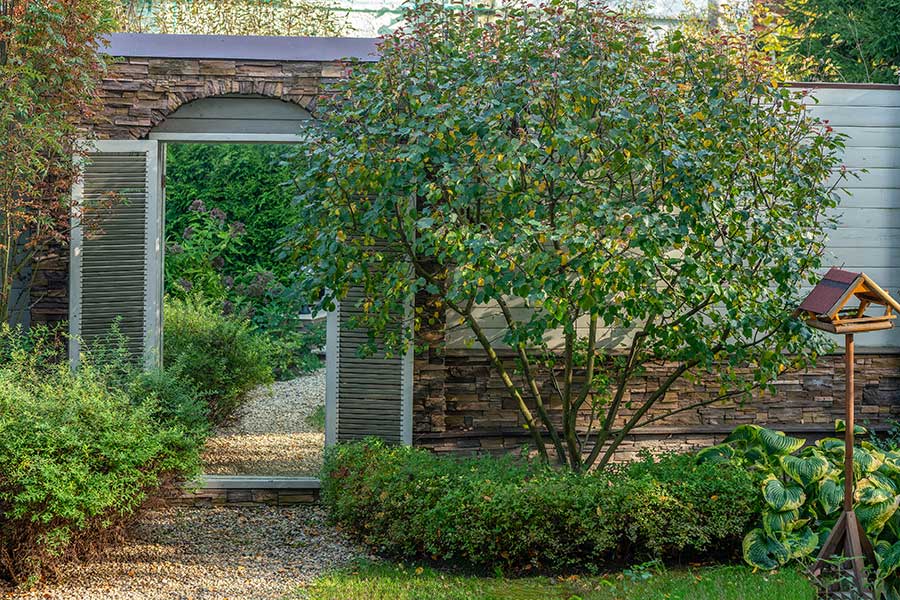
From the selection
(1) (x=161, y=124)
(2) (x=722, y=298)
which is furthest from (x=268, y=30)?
(2) (x=722, y=298)

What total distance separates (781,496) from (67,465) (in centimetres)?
357

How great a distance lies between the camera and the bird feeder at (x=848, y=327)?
4.39 meters

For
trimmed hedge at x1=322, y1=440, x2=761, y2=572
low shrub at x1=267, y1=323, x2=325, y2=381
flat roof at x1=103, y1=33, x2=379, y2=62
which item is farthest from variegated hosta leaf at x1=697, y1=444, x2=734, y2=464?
low shrub at x1=267, y1=323, x2=325, y2=381

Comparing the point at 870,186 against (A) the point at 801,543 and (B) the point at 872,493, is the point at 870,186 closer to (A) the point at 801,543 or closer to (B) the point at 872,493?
(B) the point at 872,493

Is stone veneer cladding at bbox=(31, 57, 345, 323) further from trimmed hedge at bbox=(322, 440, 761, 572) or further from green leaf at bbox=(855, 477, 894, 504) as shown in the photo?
green leaf at bbox=(855, 477, 894, 504)

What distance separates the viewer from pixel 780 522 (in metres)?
4.79

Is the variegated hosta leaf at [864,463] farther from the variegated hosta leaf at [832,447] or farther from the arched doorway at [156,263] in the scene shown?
the arched doorway at [156,263]

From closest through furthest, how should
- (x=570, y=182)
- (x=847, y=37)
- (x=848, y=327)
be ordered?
(x=848, y=327)
(x=570, y=182)
(x=847, y=37)

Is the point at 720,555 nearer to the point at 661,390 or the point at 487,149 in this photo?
the point at 661,390

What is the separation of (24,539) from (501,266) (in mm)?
2633

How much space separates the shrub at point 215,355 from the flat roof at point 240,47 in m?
2.51

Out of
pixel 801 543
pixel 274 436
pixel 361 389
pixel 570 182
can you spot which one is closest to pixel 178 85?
pixel 361 389

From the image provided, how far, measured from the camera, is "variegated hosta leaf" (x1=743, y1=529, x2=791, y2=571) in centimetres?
470

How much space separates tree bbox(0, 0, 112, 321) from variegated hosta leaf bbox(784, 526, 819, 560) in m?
4.48
